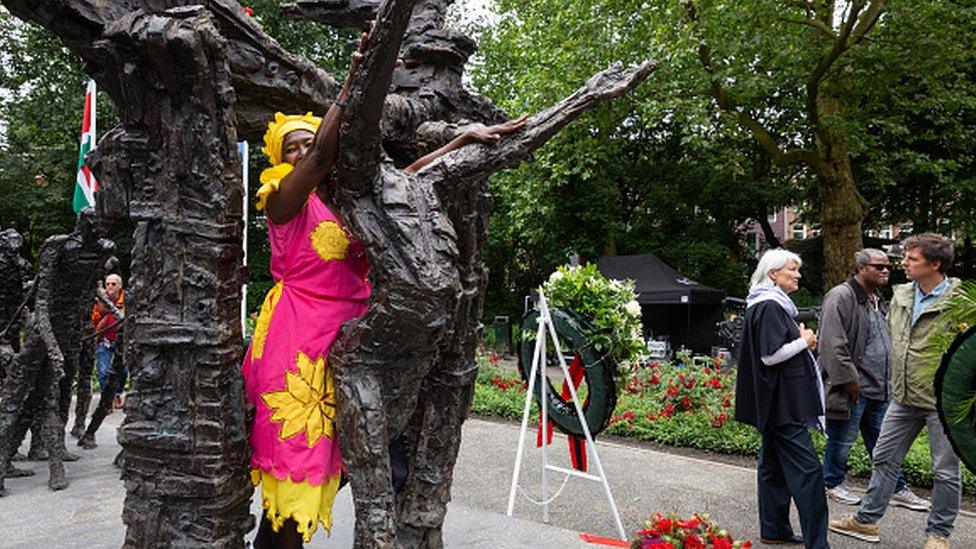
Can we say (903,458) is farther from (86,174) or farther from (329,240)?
(86,174)

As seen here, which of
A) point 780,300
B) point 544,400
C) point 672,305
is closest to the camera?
point 780,300

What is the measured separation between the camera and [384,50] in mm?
2484

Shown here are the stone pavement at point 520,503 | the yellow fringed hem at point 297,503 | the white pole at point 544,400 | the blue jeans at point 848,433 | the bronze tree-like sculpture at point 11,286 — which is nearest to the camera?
the yellow fringed hem at point 297,503

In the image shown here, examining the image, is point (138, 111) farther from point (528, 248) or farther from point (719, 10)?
point (528, 248)

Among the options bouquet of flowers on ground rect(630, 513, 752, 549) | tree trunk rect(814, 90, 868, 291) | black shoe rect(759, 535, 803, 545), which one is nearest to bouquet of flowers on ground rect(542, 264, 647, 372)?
black shoe rect(759, 535, 803, 545)

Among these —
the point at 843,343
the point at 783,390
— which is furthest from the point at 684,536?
the point at 843,343

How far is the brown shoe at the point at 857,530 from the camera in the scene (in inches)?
207

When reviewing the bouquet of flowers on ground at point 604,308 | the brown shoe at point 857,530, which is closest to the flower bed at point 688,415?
the bouquet of flowers on ground at point 604,308

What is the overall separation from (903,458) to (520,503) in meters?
2.80

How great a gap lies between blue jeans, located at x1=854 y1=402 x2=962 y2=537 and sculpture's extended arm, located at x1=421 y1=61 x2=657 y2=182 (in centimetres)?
319

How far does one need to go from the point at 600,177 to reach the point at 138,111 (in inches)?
802

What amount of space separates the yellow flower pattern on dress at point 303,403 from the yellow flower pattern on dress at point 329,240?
0.38 m

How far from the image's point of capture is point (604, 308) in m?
5.89

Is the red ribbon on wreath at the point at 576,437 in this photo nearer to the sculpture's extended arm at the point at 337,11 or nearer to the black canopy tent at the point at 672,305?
the sculpture's extended arm at the point at 337,11
